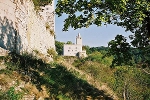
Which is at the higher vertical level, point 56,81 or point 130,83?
point 56,81

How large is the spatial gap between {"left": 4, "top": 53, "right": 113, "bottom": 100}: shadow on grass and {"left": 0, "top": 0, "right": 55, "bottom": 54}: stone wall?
257 cm

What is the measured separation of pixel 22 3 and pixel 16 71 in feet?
32.1

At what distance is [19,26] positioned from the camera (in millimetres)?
23172

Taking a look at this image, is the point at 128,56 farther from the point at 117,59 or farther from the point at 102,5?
the point at 102,5

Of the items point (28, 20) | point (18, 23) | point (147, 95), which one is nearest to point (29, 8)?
point (28, 20)

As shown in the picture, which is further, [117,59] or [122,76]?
[122,76]

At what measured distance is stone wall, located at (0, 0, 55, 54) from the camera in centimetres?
2086

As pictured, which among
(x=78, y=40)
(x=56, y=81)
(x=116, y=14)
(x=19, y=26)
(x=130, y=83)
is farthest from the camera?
(x=78, y=40)

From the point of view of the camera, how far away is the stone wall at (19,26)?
20.9 meters

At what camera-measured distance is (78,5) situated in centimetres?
1371

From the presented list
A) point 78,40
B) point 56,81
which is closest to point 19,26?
point 56,81

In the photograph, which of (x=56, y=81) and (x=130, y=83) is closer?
(x=56, y=81)

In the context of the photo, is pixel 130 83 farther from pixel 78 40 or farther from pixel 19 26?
pixel 78 40

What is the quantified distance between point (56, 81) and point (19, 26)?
6989 millimetres
